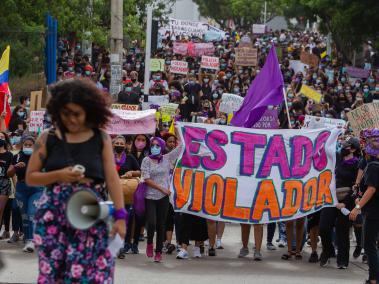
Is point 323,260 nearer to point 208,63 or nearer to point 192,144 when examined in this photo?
point 192,144

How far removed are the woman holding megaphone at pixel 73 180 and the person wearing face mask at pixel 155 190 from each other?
535 centimetres

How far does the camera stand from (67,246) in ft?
18.8

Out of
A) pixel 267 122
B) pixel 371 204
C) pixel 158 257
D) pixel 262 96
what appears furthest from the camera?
pixel 267 122

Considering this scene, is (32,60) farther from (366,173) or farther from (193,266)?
(366,173)

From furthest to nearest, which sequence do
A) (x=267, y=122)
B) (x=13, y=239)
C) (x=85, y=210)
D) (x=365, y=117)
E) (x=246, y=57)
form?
(x=246, y=57) < (x=365, y=117) < (x=267, y=122) < (x=13, y=239) < (x=85, y=210)

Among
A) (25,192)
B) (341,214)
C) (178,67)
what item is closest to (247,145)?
(341,214)

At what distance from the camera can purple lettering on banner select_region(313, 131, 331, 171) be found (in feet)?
38.9

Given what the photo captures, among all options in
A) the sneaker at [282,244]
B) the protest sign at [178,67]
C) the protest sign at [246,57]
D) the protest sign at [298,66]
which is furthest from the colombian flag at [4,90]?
the protest sign at [298,66]

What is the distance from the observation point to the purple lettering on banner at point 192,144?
11812 mm

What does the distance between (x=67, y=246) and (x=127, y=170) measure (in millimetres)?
5842

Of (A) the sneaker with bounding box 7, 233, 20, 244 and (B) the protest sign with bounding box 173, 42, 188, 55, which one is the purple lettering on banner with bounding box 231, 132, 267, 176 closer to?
(A) the sneaker with bounding box 7, 233, 20, 244

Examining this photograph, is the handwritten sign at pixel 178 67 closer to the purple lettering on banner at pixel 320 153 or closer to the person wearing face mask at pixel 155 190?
the purple lettering on banner at pixel 320 153

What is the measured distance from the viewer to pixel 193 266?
11.1 metres

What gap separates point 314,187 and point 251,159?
81cm
